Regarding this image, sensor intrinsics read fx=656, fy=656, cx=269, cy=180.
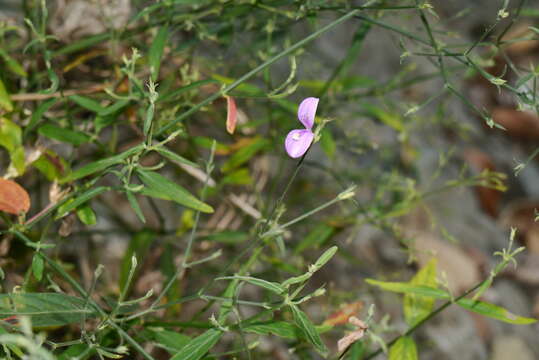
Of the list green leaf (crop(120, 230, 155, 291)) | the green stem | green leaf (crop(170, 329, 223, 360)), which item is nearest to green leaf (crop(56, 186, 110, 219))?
the green stem

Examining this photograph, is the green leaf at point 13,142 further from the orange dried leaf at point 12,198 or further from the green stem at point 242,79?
the green stem at point 242,79

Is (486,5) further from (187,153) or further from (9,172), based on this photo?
(9,172)

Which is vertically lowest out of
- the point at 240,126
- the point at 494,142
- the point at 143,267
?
the point at 494,142

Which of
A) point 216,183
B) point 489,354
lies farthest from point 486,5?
point 216,183

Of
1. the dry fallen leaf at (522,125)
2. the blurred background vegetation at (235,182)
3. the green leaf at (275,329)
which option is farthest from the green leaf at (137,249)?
the dry fallen leaf at (522,125)

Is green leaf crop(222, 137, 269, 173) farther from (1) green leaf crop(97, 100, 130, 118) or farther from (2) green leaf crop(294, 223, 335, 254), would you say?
(1) green leaf crop(97, 100, 130, 118)

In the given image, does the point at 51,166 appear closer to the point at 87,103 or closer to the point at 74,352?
the point at 87,103

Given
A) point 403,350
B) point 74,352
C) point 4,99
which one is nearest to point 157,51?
point 4,99
